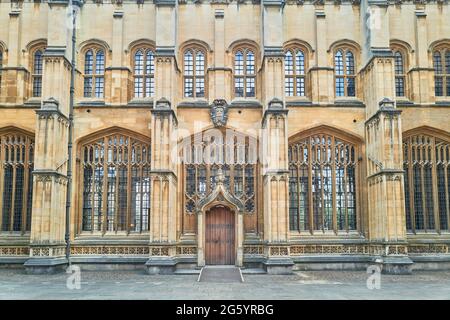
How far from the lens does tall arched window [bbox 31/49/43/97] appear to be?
80.8 ft

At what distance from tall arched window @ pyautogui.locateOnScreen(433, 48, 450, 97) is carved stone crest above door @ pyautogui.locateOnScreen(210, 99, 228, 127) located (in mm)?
11280

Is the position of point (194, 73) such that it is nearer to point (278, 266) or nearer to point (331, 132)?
point (331, 132)

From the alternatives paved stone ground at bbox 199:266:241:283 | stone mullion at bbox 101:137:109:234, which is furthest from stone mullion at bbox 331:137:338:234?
stone mullion at bbox 101:137:109:234

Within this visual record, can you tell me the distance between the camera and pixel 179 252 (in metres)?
22.7

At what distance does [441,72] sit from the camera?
2503 cm

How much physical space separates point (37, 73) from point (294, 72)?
44.4 feet

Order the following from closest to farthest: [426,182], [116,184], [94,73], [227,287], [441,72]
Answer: [227,287] → [116,184] → [426,182] → [94,73] → [441,72]

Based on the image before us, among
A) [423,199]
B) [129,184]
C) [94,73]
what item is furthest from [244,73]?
[423,199]

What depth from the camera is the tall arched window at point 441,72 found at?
81.7ft

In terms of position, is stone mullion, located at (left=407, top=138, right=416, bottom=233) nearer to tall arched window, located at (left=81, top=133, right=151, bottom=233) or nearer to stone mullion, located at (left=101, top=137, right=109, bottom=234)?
tall arched window, located at (left=81, top=133, right=151, bottom=233)

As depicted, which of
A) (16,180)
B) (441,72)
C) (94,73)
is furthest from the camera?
(441,72)
